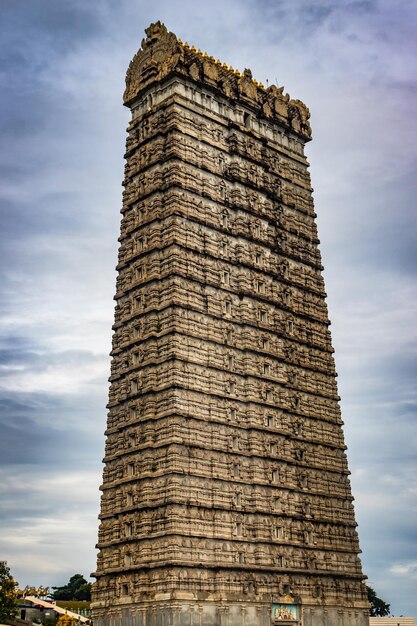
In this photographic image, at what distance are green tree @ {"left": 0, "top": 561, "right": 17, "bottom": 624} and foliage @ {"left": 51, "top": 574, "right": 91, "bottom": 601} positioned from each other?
181ft

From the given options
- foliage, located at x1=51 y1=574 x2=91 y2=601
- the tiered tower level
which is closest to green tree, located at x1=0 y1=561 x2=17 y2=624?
the tiered tower level

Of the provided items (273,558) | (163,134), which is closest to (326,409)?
(273,558)

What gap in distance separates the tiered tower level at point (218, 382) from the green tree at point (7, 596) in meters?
22.9

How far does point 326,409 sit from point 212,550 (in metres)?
19.2

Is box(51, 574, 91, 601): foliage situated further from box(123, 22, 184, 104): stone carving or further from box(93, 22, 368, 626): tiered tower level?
box(123, 22, 184, 104): stone carving

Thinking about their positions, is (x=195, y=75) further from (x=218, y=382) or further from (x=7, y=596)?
(x=7, y=596)

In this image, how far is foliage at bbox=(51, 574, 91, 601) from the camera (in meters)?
131

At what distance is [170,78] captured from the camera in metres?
66.0

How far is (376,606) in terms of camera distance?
124 metres

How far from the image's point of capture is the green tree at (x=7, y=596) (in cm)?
7494

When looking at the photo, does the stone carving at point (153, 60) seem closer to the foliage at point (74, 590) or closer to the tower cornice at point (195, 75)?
the tower cornice at point (195, 75)

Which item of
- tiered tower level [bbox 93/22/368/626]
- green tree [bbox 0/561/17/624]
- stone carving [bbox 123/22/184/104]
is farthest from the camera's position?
green tree [bbox 0/561/17/624]

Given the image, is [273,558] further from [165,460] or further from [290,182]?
[290,182]

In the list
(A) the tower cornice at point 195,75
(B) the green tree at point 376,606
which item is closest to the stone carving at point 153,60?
(A) the tower cornice at point 195,75
